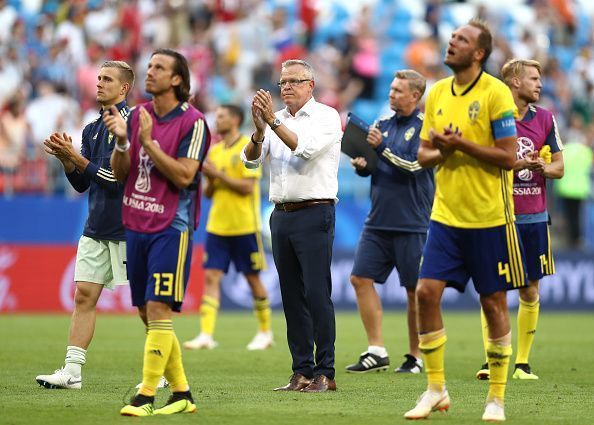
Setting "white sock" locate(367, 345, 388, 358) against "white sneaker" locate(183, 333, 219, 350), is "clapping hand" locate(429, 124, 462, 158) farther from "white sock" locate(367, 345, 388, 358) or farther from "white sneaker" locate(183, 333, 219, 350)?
"white sneaker" locate(183, 333, 219, 350)

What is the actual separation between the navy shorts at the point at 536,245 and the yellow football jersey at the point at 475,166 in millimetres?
2625

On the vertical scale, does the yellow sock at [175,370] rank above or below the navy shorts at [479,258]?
below

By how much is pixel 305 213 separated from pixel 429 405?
2.30 metres

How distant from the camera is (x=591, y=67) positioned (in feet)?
88.7

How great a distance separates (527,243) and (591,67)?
17634 mm

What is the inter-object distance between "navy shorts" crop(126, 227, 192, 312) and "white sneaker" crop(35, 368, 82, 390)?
1808 mm

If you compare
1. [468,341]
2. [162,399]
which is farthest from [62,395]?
[468,341]

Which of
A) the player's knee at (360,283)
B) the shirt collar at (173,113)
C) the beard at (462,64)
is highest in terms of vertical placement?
the beard at (462,64)

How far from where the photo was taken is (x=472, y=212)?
25.5ft

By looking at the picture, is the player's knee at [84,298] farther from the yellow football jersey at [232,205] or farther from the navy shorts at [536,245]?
the yellow football jersey at [232,205]

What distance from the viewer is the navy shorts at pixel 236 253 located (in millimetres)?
14227

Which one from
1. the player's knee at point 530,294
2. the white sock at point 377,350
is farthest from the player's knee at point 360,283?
the player's knee at point 530,294

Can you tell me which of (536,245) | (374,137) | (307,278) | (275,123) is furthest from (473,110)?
(374,137)

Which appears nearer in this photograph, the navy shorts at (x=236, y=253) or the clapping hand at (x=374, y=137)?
the clapping hand at (x=374, y=137)
